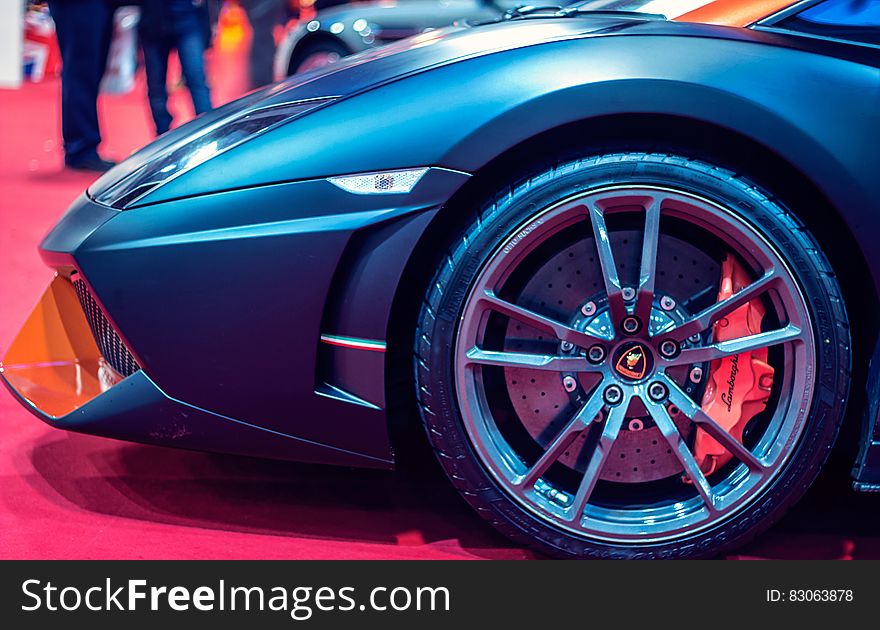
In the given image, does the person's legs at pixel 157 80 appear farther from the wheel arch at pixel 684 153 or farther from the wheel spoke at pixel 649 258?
the wheel spoke at pixel 649 258

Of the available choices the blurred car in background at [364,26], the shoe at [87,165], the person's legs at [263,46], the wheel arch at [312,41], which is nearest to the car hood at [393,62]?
the shoe at [87,165]

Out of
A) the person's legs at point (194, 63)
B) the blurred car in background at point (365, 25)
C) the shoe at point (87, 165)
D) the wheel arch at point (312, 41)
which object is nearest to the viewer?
the shoe at point (87, 165)

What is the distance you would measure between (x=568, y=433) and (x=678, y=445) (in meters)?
0.18

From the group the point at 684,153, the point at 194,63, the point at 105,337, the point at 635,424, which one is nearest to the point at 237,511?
the point at 105,337

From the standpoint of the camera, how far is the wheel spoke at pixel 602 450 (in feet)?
5.20

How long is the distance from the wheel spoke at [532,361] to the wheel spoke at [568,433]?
0.05m

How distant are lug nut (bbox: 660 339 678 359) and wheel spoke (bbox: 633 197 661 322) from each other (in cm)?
7

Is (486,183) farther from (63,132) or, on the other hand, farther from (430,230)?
(63,132)

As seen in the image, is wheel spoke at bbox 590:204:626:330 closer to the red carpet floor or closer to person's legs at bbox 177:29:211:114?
the red carpet floor

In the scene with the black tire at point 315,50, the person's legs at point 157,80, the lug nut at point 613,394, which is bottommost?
the lug nut at point 613,394

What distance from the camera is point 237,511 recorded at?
6.05 ft

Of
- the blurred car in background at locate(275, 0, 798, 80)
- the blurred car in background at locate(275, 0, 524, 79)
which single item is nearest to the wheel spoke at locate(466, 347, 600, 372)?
the blurred car in background at locate(275, 0, 798, 80)

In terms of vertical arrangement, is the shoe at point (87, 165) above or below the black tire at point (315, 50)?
below

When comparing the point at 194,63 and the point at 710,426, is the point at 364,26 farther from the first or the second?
the point at 710,426
